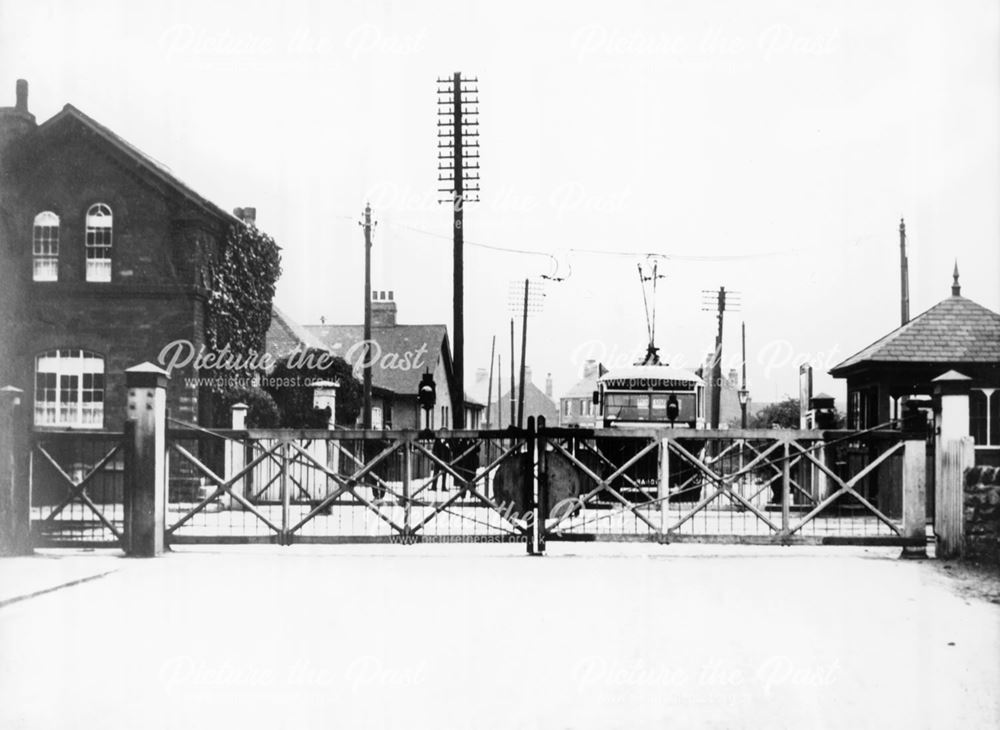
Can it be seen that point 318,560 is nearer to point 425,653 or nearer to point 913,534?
point 425,653

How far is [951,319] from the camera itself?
18.1 m

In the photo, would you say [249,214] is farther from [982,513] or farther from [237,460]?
[982,513]

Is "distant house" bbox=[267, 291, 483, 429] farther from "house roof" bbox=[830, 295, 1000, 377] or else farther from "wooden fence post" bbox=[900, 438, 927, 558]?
"wooden fence post" bbox=[900, 438, 927, 558]

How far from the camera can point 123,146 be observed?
2052 centimetres

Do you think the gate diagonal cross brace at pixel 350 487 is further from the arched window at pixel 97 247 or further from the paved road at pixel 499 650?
the arched window at pixel 97 247

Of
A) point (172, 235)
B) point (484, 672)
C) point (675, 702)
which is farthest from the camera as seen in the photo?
point (172, 235)

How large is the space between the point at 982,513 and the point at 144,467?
30.7 feet

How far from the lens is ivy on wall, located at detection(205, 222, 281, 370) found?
22406 mm

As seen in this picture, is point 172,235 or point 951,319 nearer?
point 951,319

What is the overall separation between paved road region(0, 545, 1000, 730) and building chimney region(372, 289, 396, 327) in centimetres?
3198

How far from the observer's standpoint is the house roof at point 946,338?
17312 mm

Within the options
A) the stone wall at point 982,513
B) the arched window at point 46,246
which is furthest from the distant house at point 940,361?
the arched window at point 46,246

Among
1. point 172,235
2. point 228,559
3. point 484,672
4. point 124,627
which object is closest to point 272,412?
point 172,235

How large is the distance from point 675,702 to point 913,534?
653cm
